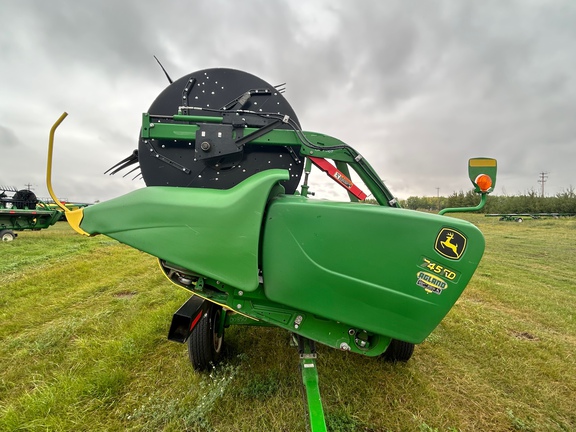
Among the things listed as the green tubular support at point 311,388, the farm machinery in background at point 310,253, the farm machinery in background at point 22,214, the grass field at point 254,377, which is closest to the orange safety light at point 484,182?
the farm machinery in background at point 310,253

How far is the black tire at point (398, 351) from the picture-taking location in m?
2.73

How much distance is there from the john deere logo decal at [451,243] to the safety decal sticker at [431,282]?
0.44 feet

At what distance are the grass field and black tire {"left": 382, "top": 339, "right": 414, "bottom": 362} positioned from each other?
11cm

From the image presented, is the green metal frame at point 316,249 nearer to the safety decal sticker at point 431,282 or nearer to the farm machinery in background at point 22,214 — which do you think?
the safety decal sticker at point 431,282

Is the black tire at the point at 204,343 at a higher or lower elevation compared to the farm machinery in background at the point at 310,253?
lower

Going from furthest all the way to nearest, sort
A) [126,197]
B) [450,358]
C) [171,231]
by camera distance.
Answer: [450,358] → [126,197] → [171,231]

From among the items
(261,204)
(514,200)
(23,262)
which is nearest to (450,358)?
(261,204)

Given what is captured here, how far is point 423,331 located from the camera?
1497mm

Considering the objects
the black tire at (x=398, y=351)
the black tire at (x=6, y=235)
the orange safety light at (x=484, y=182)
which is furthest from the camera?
the black tire at (x=6, y=235)

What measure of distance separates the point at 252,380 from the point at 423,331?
1.71 m

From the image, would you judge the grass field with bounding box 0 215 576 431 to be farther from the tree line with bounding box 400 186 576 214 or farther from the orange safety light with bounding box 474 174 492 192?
the tree line with bounding box 400 186 576 214

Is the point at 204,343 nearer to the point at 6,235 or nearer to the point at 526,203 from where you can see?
the point at 6,235

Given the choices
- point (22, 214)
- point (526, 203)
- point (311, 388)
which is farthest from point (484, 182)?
point (526, 203)

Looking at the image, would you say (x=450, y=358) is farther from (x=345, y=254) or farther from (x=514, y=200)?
(x=514, y=200)
